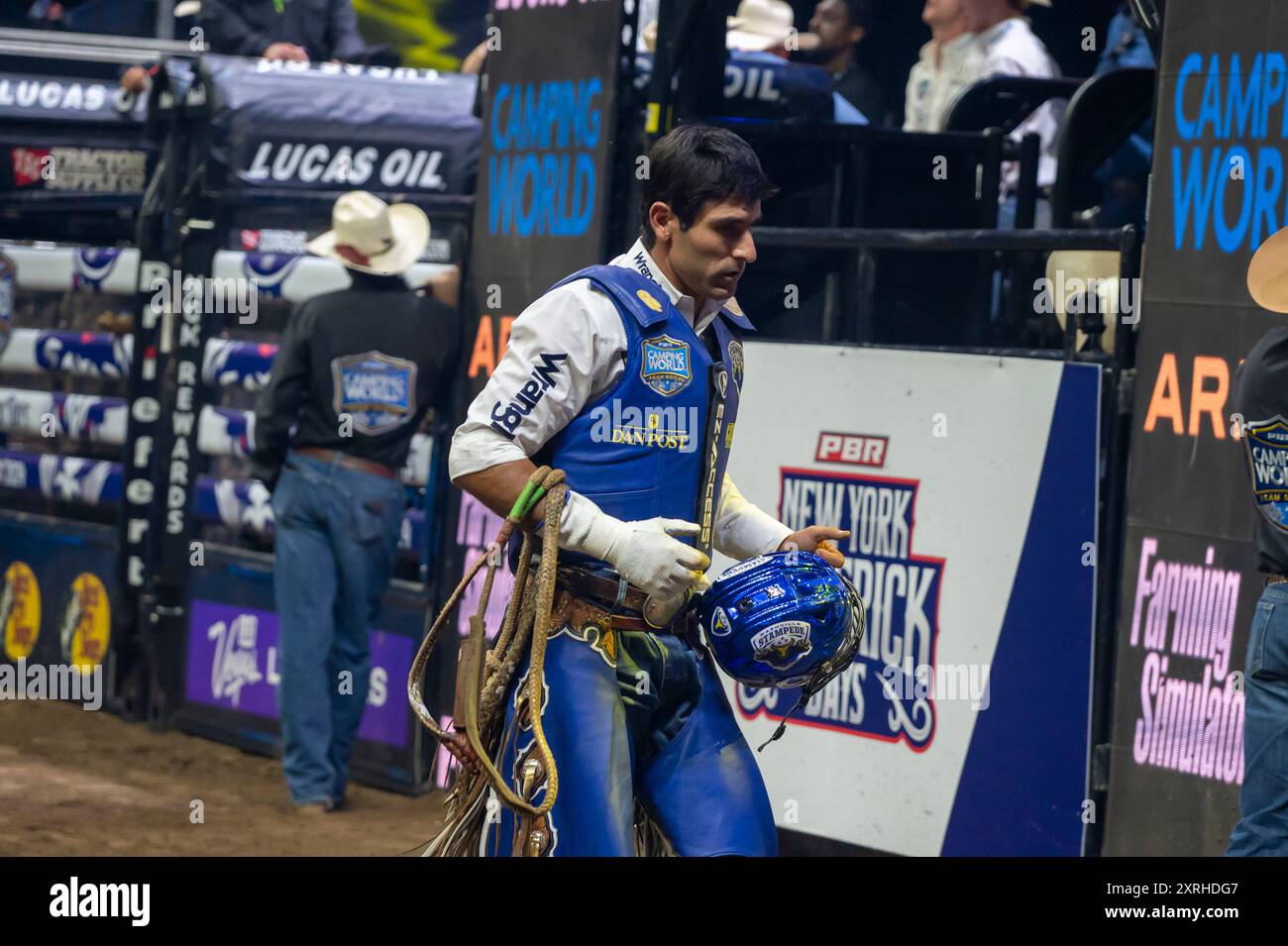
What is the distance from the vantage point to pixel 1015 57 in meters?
9.56

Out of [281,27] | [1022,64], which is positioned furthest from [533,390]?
[281,27]

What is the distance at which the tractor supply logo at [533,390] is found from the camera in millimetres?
4223

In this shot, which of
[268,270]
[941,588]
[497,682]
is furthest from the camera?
[268,270]

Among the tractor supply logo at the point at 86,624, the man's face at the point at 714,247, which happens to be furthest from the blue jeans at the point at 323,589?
the man's face at the point at 714,247

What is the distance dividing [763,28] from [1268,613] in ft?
19.5

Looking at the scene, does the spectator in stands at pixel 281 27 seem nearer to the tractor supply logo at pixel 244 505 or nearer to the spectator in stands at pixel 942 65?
the tractor supply logo at pixel 244 505

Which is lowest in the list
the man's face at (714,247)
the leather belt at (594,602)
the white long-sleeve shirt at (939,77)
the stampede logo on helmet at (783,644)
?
the stampede logo on helmet at (783,644)

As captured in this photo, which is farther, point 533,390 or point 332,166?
point 332,166

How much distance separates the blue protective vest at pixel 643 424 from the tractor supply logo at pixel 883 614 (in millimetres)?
2545

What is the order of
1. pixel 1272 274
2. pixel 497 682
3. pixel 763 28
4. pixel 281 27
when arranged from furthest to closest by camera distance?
pixel 281 27 → pixel 763 28 → pixel 1272 274 → pixel 497 682

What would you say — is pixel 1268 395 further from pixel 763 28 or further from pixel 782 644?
pixel 763 28

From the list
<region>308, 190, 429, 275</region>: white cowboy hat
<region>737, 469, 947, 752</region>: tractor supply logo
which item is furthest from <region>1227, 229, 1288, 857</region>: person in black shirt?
<region>308, 190, 429, 275</region>: white cowboy hat

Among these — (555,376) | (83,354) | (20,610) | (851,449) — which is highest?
(555,376)

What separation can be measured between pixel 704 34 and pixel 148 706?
437 centimetres
